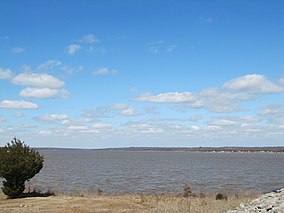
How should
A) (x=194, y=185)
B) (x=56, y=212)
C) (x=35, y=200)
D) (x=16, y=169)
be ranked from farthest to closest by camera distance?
(x=194, y=185), (x=16, y=169), (x=35, y=200), (x=56, y=212)

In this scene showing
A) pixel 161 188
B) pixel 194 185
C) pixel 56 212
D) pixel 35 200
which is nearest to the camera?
pixel 56 212

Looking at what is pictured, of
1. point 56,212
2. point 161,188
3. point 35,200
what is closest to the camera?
point 56,212

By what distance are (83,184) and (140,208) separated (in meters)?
24.1

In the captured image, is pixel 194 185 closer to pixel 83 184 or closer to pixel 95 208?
pixel 83 184

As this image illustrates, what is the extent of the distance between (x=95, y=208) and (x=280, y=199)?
9.86 meters

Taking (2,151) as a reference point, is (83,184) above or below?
below

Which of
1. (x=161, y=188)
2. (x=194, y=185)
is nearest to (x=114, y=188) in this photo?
(x=161, y=188)

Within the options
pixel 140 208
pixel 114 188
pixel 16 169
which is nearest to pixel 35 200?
pixel 16 169

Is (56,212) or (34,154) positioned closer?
(56,212)

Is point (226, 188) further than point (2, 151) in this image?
Yes

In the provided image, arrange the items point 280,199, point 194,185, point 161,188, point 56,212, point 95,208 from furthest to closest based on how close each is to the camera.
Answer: point 194,185, point 161,188, point 95,208, point 56,212, point 280,199

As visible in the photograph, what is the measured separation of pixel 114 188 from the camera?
41500mm

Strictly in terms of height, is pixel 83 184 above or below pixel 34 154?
below

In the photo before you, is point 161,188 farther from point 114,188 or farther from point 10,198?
point 10,198
